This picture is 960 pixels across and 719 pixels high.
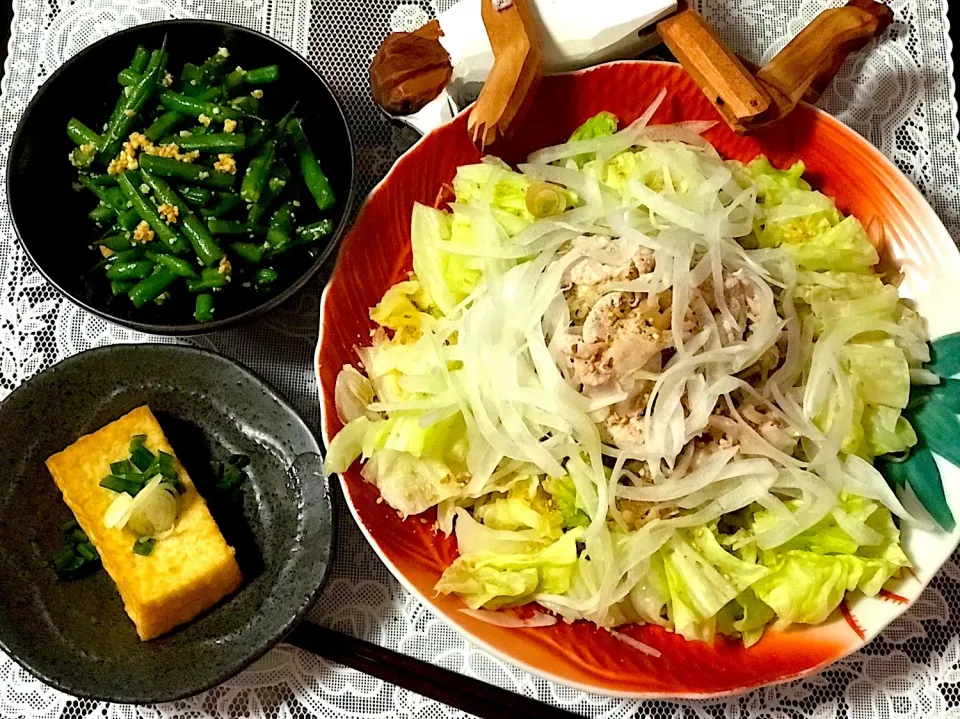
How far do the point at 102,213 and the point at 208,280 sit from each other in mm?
304

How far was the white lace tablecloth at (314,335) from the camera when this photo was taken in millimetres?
1787

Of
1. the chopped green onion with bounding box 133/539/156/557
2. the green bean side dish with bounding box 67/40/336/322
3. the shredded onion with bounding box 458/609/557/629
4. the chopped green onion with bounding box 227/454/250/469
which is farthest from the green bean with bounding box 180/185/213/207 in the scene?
the shredded onion with bounding box 458/609/557/629

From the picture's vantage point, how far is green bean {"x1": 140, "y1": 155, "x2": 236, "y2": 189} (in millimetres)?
1768

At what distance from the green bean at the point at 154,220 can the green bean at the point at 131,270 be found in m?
0.07

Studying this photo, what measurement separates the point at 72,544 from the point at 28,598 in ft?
0.44

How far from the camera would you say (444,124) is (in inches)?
70.8

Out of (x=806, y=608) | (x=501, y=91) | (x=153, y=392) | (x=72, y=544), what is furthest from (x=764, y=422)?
(x=72, y=544)

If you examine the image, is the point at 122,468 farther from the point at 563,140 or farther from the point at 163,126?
the point at 563,140

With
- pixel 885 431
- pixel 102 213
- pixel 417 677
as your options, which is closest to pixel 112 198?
pixel 102 213

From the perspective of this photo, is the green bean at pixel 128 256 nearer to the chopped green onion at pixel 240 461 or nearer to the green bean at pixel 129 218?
the green bean at pixel 129 218

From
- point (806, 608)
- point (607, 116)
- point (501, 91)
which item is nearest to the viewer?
point (806, 608)

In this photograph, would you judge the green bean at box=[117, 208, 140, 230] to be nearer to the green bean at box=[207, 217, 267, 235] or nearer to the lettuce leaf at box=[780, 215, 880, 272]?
the green bean at box=[207, 217, 267, 235]

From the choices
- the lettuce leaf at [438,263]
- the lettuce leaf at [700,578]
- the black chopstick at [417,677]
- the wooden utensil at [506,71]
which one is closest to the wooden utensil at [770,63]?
the wooden utensil at [506,71]

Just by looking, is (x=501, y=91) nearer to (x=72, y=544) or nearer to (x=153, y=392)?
(x=153, y=392)
